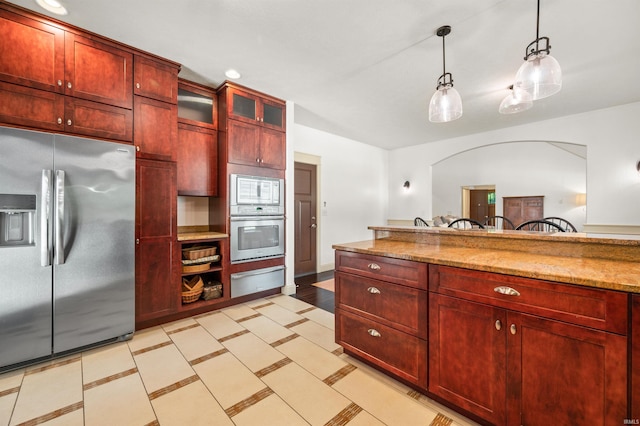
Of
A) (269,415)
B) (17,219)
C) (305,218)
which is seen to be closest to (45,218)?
(17,219)

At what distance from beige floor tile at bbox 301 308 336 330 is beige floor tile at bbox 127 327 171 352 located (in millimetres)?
1408

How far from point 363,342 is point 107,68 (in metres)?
3.26

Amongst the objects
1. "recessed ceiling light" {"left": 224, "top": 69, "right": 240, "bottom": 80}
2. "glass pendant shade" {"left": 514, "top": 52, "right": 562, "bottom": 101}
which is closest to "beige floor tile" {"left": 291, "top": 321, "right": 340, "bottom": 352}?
"glass pendant shade" {"left": 514, "top": 52, "right": 562, "bottom": 101}

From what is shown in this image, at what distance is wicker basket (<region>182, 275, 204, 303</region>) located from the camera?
286 centimetres

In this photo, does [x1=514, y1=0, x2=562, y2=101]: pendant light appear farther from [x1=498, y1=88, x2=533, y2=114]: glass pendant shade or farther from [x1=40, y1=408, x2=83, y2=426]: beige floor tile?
[x1=40, y1=408, x2=83, y2=426]: beige floor tile

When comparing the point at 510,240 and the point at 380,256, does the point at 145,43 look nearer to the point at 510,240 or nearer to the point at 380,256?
the point at 380,256

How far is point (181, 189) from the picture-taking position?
3.02 metres

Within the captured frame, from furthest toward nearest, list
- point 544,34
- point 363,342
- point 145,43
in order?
point 145,43 < point 544,34 < point 363,342

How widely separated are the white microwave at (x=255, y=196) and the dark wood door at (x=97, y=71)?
1.30 meters

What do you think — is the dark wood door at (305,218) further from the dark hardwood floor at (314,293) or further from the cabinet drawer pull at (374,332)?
the cabinet drawer pull at (374,332)

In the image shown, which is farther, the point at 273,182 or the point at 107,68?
the point at 273,182

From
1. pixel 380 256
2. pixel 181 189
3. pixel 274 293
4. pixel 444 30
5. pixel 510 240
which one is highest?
pixel 444 30

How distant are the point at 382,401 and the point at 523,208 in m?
8.40

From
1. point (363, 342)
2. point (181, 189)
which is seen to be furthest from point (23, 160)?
point (363, 342)
